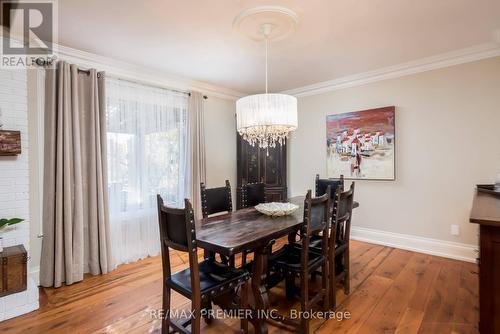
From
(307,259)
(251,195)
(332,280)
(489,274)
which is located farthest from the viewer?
(251,195)

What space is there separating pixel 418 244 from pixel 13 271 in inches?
174

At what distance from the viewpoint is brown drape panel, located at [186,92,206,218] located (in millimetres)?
3896

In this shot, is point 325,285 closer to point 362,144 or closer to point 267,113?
point 267,113

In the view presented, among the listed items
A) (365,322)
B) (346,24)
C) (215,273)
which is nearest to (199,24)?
(346,24)

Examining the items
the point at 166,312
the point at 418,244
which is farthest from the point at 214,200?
the point at 418,244

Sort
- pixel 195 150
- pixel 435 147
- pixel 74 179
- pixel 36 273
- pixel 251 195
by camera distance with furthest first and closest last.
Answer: pixel 195 150, pixel 435 147, pixel 251 195, pixel 74 179, pixel 36 273

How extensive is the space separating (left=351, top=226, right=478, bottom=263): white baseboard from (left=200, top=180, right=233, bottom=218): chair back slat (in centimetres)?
233

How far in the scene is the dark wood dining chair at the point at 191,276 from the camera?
1.49 m

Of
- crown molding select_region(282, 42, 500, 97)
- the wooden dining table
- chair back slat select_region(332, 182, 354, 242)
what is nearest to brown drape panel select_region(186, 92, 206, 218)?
the wooden dining table

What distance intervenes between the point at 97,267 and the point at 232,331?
72.9 inches

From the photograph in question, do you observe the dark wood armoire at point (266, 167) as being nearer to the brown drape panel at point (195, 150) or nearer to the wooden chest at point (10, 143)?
the brown drape panel at point (195, 150)

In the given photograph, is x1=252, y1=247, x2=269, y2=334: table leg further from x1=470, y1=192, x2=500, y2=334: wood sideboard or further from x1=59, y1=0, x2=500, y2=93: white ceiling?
x1=59, y1=0, x2=500, y2=93: white ceiling

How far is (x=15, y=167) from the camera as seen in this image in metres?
2.41

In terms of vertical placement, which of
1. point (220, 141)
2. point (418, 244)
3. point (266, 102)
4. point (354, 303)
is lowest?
point (354, 303)
